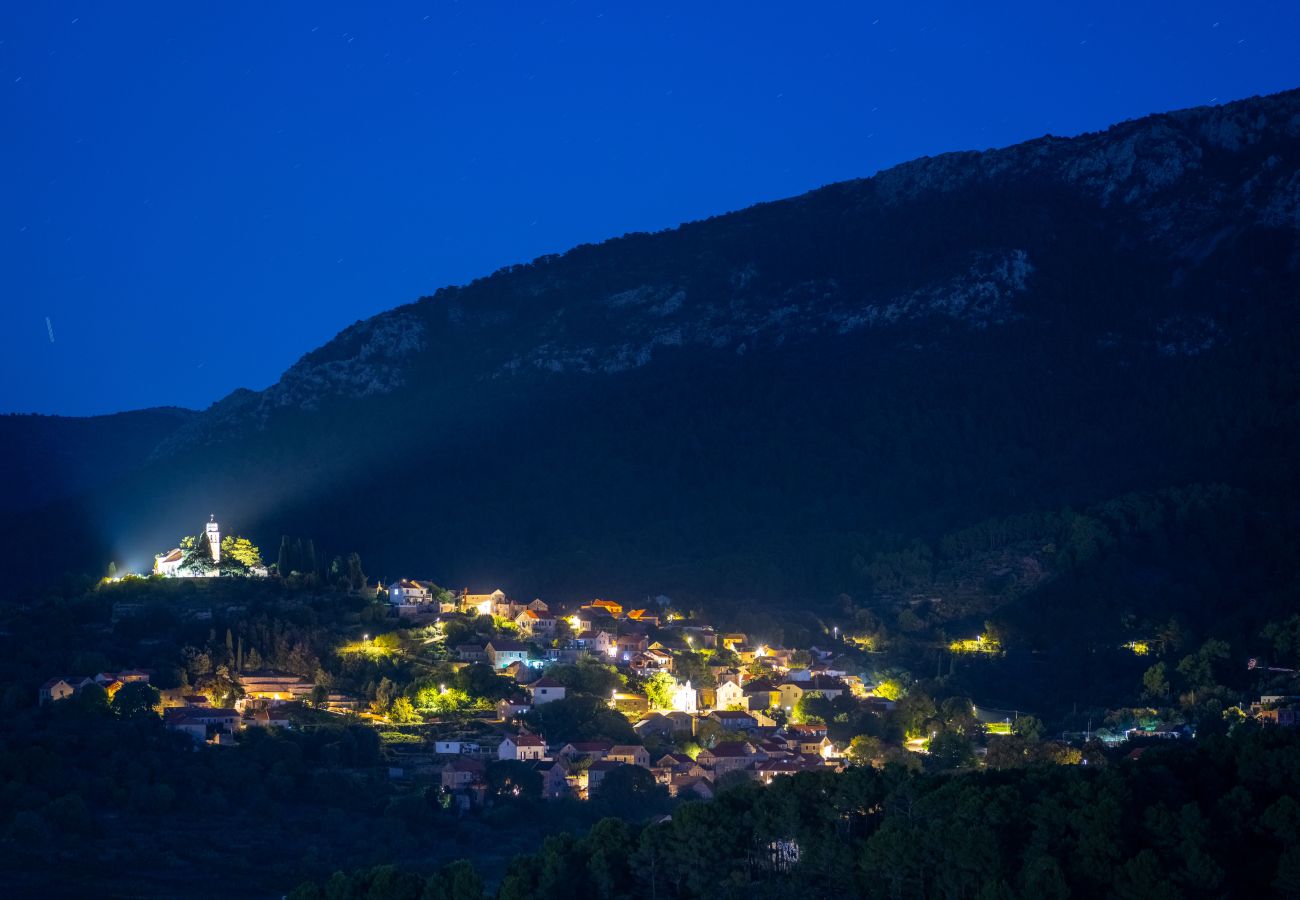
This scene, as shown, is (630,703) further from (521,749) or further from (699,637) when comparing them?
(699,637)

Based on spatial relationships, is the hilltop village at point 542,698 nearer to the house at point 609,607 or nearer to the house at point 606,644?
the house at point 606,644

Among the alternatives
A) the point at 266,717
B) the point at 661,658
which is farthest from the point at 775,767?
the point at 266,717

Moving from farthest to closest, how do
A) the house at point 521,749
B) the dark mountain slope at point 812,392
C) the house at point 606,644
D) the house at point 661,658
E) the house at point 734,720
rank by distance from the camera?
the dark mountain slope at point 812,392
the house at point 606,644
the house at point 661,658
the house at point 734,720
the house at point 521,749

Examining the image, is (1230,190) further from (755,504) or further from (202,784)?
(202,784)

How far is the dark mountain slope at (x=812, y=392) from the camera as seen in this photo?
102250mm

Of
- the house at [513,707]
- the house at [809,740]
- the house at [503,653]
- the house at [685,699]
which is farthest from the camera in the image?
the house at [503,653]

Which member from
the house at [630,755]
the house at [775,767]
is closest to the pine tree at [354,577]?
the house at [630,755]

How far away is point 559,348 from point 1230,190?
164ft

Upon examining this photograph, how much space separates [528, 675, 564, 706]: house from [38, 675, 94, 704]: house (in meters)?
16.5

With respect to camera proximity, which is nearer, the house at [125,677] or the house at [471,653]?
the house at [125,677]

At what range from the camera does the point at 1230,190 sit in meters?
123

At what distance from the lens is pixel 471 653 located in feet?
242

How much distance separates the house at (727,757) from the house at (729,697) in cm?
925

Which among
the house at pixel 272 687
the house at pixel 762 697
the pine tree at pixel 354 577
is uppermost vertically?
the pine tree at pixel 354 577
